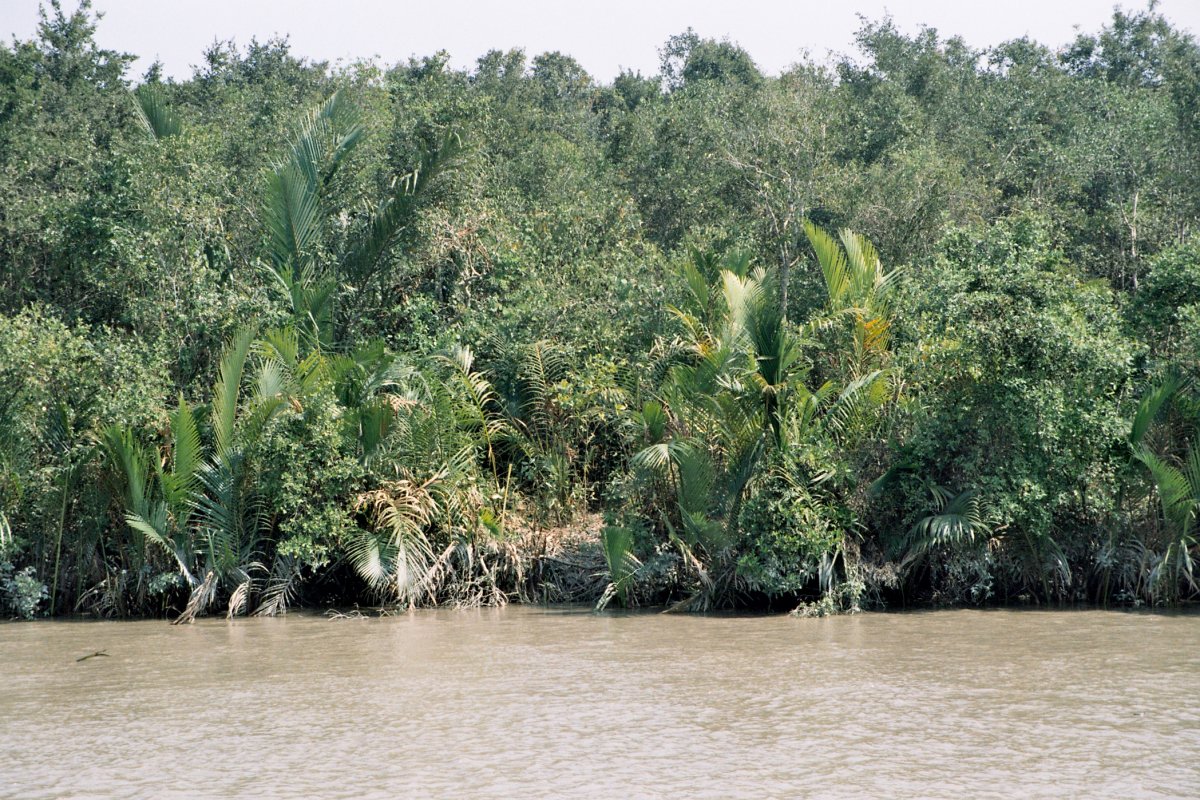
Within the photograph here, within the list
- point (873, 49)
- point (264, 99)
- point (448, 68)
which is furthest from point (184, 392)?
point (873, 49)

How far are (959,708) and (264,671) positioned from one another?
255 inches

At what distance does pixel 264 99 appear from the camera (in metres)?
29.8

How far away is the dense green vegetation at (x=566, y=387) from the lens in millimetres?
14523

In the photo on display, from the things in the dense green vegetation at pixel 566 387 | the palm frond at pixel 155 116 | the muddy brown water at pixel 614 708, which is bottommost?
the muddy brown water at pixel 614 708

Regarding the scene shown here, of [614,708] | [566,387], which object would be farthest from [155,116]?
[614,708]

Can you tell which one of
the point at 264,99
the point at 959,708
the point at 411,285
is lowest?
the point at 959,708

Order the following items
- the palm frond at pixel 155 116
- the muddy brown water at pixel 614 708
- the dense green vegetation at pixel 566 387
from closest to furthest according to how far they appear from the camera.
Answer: the muddy brown water at pixel 614 708 < the dense green vegetation at pixel 566 387 < the palm frond at pixel 155 116

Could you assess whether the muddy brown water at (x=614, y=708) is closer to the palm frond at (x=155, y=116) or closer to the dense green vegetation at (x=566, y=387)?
the dense green vegetation at (x=566, y=387)

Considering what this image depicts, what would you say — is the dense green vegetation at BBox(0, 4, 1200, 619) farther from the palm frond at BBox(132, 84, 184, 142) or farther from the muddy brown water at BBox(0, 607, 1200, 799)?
the muddy brown water at BBox(0, 607, 1200, 799)

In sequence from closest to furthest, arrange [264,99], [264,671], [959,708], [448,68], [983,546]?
[959,708] → [264,671] → [983,546] → [448,68] → [264,99]

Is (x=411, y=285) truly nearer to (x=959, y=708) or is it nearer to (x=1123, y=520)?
(x=1123, y=520)

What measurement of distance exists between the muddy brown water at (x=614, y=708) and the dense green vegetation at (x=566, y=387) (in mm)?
981

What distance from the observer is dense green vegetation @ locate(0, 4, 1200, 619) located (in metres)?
14.5

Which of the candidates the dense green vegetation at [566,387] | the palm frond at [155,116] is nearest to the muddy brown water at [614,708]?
the dense green vegetation at [566,387]
